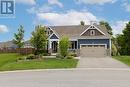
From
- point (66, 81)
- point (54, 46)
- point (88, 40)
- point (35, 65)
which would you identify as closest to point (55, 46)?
point (54, 46)

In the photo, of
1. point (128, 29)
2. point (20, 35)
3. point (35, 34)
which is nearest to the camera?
point (35, 34)

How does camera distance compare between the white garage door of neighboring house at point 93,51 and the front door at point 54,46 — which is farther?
the front door at point 54,46

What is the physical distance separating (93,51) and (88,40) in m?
2.36

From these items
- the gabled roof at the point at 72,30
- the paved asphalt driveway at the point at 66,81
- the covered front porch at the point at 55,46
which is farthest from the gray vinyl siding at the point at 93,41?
the paved asphalt driveway at the point at 66,81

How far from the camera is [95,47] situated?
180ft

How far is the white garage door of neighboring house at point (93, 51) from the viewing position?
5416 cm

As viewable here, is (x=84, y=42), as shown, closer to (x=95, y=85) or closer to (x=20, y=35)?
(x=20, y=35)

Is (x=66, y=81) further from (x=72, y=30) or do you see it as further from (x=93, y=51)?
(x=72, y=30)

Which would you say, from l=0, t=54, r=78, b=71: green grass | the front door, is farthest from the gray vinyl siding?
l=0, t=54, r=78, b=71: green grass

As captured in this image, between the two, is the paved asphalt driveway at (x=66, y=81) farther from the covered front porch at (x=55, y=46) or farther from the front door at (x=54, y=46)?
the front door at (x=54, y=46)

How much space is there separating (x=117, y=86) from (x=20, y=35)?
5243 centimetres

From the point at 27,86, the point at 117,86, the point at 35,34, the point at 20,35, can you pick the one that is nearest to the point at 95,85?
the point at 117,86

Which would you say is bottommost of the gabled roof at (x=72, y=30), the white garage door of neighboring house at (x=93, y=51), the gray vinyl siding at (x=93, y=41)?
the white garage door of neighboring house at (x=93, y=51)

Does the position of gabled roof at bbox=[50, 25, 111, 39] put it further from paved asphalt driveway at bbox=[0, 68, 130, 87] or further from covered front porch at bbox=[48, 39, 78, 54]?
paved asphalt driveway at bbox=[0, 68, 130, 87]
